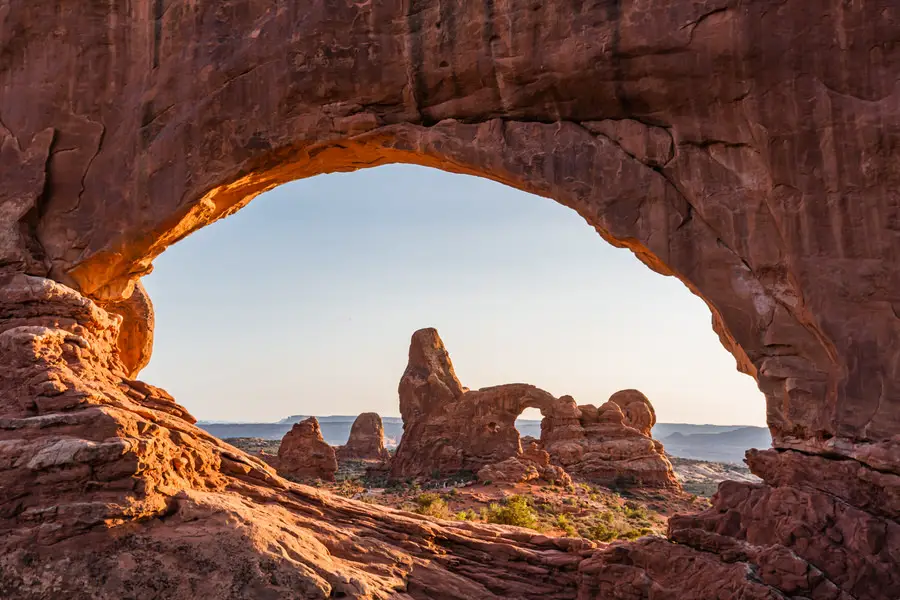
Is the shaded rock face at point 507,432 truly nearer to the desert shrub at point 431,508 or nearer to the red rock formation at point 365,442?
the desert shrub at point 431,508

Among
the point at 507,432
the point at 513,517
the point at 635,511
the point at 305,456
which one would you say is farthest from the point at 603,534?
the point at 305,456

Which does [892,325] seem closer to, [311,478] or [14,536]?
[14,536]

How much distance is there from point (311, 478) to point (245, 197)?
22.5 m

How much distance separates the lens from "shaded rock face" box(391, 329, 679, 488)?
32312 millimetres

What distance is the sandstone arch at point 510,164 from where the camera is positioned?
294 inches

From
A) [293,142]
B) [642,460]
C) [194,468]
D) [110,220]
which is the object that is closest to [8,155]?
[110,220]

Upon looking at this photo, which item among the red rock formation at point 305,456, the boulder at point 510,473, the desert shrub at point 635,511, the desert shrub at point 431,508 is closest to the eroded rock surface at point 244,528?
the desert shrub at point 431,508

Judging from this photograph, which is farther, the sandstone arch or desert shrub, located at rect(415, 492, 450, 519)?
desert shrub, located at rect(415, 492, 450, 519)

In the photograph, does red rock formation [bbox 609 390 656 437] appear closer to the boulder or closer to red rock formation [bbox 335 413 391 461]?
the boulder

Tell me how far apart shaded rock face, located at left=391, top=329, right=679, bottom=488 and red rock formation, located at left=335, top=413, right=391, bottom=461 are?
13739 mm

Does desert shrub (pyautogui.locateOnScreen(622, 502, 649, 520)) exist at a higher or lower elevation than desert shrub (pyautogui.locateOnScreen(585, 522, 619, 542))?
lower

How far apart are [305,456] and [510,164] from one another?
26.1 metres

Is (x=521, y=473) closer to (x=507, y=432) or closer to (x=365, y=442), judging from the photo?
(x=507, y=432)

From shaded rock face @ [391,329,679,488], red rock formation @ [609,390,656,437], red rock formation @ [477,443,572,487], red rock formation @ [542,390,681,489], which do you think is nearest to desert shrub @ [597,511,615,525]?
red rock formation @ [477,443,572,487]
